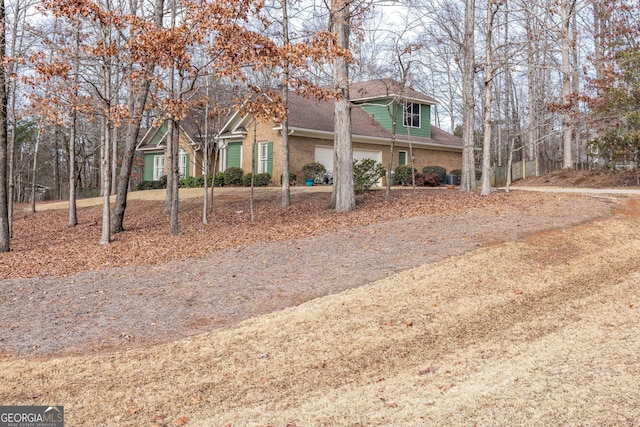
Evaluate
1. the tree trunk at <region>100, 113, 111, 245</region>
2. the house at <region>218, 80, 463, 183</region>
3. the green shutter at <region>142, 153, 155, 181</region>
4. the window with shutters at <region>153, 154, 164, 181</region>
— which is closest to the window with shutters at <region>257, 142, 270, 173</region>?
the house at <region>218, 80, 463, 183</region>

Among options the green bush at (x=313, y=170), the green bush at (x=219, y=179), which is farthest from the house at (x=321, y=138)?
the green bush at (x=219, y=179)

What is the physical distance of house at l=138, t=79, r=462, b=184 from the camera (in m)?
26.8

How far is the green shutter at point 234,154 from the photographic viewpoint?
28.8m

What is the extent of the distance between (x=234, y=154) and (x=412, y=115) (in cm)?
1028

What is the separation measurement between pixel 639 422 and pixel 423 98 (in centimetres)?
2891

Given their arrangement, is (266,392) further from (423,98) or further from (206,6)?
(423,98)

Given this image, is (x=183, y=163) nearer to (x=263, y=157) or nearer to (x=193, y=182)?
(x=193, y=182)

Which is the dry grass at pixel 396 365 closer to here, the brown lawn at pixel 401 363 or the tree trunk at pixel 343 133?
the brown lawn at pixel 401 363

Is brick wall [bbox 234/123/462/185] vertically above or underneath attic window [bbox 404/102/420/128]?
underneath

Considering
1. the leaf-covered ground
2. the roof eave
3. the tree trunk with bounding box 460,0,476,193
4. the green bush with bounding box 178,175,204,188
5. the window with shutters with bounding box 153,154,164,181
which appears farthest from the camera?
the window with shutters with bounding box 153,154,164,181

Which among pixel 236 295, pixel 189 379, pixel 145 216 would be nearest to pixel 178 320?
pixel 236 295

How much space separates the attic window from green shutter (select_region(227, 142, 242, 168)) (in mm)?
9386

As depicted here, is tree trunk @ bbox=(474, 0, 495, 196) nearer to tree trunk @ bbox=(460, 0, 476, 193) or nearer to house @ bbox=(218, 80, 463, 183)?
tree trunk @ bbox=(460, 0, 476, 193)

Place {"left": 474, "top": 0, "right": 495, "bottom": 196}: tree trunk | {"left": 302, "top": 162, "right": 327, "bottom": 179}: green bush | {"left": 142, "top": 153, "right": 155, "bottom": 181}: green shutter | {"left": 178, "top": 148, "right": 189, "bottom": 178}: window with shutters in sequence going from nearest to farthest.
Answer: {"left": 474, "top": 0, "right": 495, "bottom": 196}: tree trunk, {"left": 302, "top": 162, "right": 327, "bottom": 179}: green bush, {"left": 178, "top": 148, "right": 189, "bottom": 178}: window with shutters, {"left": 142, "top": 153, "right": 155, "bottom": 181}: green shutter
